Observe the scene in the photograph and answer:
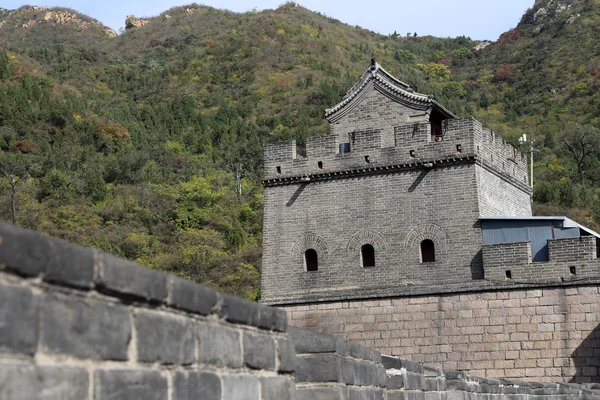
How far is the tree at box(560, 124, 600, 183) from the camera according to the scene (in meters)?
57.1

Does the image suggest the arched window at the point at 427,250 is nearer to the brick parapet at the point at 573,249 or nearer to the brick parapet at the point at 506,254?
the brick parapet at the point at 506,254

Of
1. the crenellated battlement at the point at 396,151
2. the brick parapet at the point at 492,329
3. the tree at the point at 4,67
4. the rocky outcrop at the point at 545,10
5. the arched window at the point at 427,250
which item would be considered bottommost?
the brick parapet at the point at 492,329

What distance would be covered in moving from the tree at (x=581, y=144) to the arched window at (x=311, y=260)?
33.9m

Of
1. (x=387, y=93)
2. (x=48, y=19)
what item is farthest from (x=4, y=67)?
(x=48, y=19)

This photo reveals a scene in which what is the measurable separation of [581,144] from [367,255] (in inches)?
1442

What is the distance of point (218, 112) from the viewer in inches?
2803

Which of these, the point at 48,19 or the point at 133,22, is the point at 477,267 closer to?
the point at 133,22

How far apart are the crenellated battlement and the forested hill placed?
54.7 ft

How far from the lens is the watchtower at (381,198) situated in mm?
23766

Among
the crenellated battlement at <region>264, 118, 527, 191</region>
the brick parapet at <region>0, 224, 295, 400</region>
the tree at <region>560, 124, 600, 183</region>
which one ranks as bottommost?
the brick parapet at <region>0, 224, 295, 400</region>

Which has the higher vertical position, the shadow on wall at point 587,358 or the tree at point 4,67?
the tree at point 4,67

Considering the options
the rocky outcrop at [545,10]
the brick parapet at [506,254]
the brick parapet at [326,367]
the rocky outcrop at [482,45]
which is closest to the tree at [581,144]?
the rocky outcrop at [545,10]

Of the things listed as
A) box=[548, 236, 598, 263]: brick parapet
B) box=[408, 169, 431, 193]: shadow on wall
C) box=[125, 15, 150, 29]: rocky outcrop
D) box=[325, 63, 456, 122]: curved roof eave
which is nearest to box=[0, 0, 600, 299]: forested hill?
box=[125, 15, 150, 29]: rocky outcrop

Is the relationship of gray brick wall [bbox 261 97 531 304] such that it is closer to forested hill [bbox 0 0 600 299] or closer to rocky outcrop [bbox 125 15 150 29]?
forested hill [bbox 0 0 600 299]
